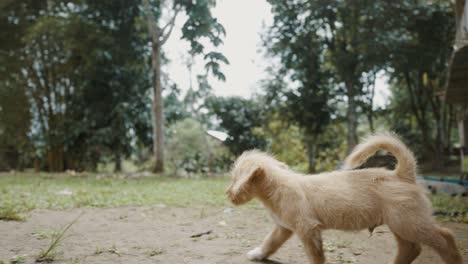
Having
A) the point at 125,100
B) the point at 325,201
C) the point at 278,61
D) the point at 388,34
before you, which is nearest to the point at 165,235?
the point at 325,201

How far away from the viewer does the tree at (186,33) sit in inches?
227

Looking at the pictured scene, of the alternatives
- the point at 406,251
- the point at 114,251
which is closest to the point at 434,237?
the point at 406,251

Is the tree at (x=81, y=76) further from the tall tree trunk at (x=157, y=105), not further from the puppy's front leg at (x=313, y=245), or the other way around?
the puppy's front leg at (x=313, y=245)

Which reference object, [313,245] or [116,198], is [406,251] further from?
[116,198]

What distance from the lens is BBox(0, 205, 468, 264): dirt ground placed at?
308 centimetres

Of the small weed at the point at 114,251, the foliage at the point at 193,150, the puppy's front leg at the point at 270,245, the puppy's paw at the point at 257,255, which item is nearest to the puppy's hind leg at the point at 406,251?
the puppy's front leg at the point at 270,245

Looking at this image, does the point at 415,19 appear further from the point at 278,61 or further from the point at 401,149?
the point at 401,149

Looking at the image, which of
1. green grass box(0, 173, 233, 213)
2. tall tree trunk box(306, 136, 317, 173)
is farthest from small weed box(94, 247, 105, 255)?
tall tree trunk box(306, 136, 317, 173)

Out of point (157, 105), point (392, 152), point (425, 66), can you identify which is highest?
point (425, 66)

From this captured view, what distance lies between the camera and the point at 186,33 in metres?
6.49

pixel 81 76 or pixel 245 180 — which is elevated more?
pixel 81 76

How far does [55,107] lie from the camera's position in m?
14.7

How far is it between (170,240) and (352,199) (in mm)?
1936

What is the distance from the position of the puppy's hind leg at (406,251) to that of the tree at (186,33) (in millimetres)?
3512
